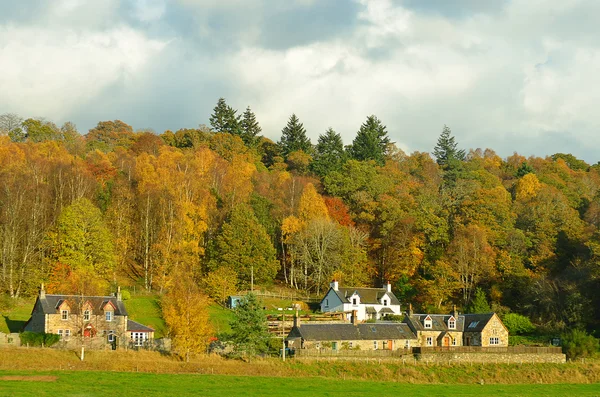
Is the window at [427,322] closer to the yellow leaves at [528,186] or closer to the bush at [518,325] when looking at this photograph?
the bush at [518,325]

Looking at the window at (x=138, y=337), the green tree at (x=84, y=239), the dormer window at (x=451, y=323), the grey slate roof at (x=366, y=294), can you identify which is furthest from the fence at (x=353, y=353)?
the green tree at (x=84, y=239)

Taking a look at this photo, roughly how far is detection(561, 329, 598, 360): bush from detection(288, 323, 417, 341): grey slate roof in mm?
13618

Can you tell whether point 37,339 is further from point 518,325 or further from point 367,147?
point 367,147

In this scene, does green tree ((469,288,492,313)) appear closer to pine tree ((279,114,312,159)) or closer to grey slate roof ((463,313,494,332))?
grey slate roof ((463,313,494,332))

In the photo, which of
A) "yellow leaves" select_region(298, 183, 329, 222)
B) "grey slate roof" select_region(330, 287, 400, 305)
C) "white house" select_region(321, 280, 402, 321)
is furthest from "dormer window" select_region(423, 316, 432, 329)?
"yellow leaves" select_region(298, 183, 329, 222)

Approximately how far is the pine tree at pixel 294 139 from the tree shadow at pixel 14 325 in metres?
67.8

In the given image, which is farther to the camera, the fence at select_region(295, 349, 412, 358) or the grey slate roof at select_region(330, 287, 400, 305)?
the grey slate roof at select_region(330, 287, 400, 305)

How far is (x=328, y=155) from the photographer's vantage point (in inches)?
4491

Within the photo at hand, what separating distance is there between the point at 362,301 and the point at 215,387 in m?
39.5

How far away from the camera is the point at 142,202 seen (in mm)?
83938

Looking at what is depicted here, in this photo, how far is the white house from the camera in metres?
78.2

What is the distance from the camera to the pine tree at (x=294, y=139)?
416 ft

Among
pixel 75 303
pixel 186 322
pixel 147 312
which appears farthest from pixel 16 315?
pixel 186 322

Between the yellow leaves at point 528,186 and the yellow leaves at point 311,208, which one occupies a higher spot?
the yellow leaves at point 528,186
